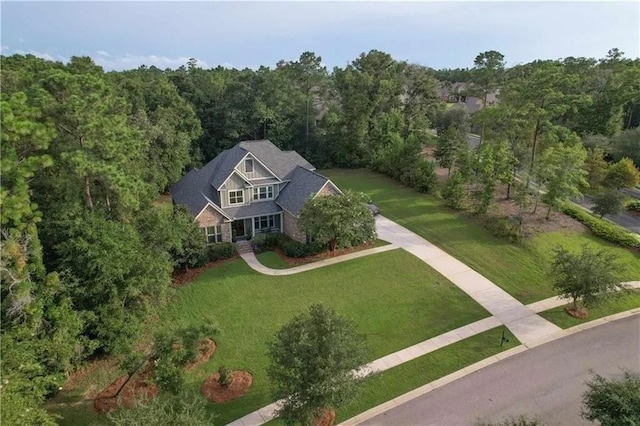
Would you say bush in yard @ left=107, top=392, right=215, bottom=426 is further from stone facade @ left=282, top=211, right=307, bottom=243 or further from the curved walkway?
stone facade @ left=282, top=211, right=307, bottom=243

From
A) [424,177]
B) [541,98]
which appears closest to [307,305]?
[424,177]

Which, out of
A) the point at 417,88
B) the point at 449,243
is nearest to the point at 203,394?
the point at 449,243

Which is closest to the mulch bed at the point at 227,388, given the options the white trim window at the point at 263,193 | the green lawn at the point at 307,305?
the green lawn at the point at 307,305

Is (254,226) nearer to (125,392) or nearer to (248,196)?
(248,196)

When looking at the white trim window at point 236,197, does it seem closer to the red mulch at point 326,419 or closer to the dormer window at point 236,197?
the dormer window at point 236,197

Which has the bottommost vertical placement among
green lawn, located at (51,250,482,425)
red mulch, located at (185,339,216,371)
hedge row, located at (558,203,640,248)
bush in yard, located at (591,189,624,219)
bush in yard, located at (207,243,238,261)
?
red mulch, located at (185,339,216,371)

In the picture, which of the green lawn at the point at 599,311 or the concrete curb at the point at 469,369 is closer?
the concrete curb at the point at 469,369

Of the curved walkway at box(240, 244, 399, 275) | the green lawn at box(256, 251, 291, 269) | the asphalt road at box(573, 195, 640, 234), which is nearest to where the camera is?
the curved walkway at box(240, 244, 399, 275)

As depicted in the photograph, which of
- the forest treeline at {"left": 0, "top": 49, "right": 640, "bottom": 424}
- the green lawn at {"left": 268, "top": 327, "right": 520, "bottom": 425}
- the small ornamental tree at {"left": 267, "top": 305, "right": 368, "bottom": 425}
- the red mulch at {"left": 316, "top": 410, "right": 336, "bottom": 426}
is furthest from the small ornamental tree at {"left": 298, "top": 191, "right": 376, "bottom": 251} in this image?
the red mulch at {"left": 316, "top": 410, "right": 336, "bottom": 426}
